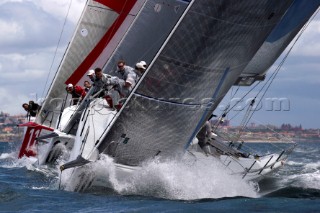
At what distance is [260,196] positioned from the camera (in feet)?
34.3

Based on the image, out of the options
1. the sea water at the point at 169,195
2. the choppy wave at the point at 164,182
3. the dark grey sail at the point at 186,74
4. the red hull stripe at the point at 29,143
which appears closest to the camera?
the sea water at the point at 169,195

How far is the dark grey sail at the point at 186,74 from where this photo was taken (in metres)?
9.52

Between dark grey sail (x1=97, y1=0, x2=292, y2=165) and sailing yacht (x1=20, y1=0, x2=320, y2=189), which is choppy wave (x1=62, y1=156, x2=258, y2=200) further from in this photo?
dark grey sail (x1=97, y1=0, x2=292, y2=165)

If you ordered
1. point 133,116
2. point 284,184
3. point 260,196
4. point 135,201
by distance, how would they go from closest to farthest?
point 135,201 → point 133,116 → point 260,196 → point 284,184

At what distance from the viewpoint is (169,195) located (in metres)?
9.74

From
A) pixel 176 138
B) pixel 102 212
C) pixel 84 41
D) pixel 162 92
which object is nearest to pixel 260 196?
pixel 176 138

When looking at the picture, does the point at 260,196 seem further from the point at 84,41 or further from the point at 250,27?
the point at 84,41

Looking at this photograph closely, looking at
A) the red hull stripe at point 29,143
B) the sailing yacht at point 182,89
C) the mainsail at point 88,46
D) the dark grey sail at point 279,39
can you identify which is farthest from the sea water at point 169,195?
the mainsail at point 88,46

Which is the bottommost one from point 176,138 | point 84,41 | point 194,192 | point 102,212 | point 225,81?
point 102,212

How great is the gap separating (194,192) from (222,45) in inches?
73.8

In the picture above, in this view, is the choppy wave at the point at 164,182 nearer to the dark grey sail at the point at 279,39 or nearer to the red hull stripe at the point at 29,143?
the dark grey sail at the point at 279,39

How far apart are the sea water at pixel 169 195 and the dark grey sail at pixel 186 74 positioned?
0.31 meters

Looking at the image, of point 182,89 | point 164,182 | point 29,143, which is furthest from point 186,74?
point 29,143

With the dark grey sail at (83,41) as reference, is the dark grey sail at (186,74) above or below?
below
